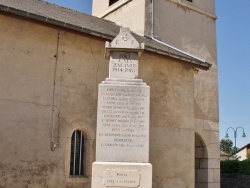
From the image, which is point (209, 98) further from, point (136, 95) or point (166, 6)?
point (136, 95)

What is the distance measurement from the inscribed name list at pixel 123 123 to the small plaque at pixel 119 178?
28 cm

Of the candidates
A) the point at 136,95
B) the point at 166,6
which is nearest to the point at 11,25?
the point at 136,95

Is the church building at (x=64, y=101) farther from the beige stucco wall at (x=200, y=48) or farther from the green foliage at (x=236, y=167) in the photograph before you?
the green foliage at (x=236, y=167)

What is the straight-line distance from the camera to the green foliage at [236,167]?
820 inches

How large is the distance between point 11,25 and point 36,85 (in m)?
1.78

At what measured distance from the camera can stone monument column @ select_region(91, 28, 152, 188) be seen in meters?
6.54

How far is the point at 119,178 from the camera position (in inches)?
257

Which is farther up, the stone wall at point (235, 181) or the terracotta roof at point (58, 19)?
the terracotta roof at point (58, 19)

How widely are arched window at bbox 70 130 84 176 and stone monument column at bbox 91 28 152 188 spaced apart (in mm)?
3980

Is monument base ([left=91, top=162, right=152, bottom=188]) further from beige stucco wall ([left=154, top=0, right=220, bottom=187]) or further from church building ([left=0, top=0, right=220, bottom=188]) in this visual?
beige stucco wall ([left=154, top=0, right=220, bottom=187])

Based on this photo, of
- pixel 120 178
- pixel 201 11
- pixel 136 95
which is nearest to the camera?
pixel 120 178

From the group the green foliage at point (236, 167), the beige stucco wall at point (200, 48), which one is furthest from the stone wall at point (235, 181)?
the beige stucco wall at point (200, 48)

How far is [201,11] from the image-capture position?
1662 cm

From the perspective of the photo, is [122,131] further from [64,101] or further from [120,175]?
[64,101]
